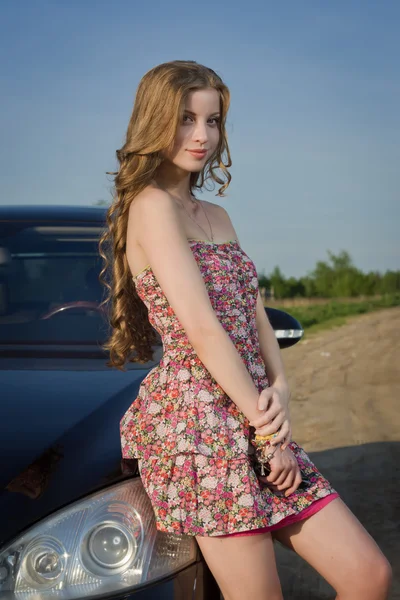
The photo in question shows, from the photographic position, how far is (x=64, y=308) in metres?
2.75

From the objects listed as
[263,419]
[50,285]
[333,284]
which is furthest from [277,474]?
[333,284]

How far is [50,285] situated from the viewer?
2.88 metres

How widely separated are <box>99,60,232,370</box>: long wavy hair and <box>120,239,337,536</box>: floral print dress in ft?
0.55

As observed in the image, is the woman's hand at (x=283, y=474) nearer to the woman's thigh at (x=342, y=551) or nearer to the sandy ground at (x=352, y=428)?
the woman's thigh at (x=342, y=551)

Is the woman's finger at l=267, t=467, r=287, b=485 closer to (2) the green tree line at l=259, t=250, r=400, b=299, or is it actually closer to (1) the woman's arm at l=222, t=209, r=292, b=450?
(1) the woman's arm at l=222, t=209, r=292, b=450

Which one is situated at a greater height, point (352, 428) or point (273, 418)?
point (273, 418)

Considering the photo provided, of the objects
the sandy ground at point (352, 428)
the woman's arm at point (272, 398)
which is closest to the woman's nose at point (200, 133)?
the woman's arm at point (272, 398)

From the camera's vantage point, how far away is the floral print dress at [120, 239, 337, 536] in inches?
63.1

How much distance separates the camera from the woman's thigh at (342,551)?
162cm

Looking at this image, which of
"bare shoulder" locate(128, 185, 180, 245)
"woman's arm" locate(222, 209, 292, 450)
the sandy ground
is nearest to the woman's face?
"bare shoulder" locate(128, 185, 180, 245)

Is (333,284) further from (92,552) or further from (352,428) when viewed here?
(92,552)

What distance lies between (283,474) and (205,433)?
0.20 m

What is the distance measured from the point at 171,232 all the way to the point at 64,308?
3.62ft

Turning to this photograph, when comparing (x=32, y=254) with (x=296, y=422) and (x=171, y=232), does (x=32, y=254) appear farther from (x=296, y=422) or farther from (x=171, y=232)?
(x=296, y=422)
